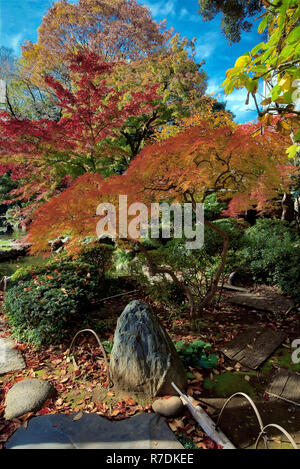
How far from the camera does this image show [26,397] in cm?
259

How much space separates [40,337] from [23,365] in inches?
17.2

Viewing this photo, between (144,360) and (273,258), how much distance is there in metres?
4.08

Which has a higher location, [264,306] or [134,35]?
[134,35]

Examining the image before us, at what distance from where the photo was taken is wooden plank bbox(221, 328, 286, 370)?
3221 millimetres

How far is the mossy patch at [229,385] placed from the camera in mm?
2707

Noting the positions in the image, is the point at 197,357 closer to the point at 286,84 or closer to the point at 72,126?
the point at 286,84

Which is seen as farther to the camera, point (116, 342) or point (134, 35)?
point (134, 35)

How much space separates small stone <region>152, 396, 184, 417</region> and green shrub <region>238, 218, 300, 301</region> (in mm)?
3455

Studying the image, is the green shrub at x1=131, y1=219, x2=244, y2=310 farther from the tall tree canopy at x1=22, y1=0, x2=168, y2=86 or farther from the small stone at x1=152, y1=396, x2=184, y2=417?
the tall tree canopy at x1=22, y1=0, x2=168, y2=86

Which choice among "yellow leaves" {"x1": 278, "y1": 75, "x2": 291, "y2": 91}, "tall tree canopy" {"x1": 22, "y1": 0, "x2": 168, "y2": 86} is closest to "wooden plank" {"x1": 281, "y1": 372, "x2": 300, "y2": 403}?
"yellow leaves" {"x1": 278, "y1": 75, "x2": 291, "y2": 91}

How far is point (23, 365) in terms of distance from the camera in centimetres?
341
